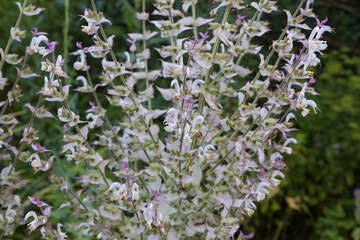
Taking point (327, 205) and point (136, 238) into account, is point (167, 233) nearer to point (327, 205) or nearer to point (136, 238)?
point (136, 238)

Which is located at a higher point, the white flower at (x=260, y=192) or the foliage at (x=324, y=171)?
the white flower at (x=260, y=192)

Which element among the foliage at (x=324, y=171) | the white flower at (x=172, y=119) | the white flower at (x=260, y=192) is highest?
the white flower at (x=172, y=119)

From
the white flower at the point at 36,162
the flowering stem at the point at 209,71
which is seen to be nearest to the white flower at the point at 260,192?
the flowering stem at the point at 209,71

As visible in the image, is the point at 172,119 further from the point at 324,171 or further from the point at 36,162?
the point at 324,171

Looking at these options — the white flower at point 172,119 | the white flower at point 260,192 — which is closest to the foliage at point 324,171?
the white flower at point 260,192

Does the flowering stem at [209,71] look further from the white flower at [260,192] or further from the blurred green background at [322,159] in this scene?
the blurred green background at [322,159]

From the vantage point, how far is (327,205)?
6.64 feet

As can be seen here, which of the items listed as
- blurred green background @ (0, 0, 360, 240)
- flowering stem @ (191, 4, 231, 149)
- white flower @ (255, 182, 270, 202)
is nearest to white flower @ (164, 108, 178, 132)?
flowering stem @ (191, 4, 231, 149)

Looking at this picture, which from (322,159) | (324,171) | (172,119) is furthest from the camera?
(322,159)

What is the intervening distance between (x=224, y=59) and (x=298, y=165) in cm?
138

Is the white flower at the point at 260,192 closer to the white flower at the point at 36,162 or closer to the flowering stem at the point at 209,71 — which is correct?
the flowering stem at the point at 209,71

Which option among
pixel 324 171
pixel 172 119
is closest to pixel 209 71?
pixel 172 119

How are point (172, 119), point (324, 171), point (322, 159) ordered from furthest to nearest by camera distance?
point (322, 159) → point (324, 171) → point (172, 119)

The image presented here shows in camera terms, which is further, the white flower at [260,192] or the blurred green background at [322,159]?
the blurred green background at [322,159]
